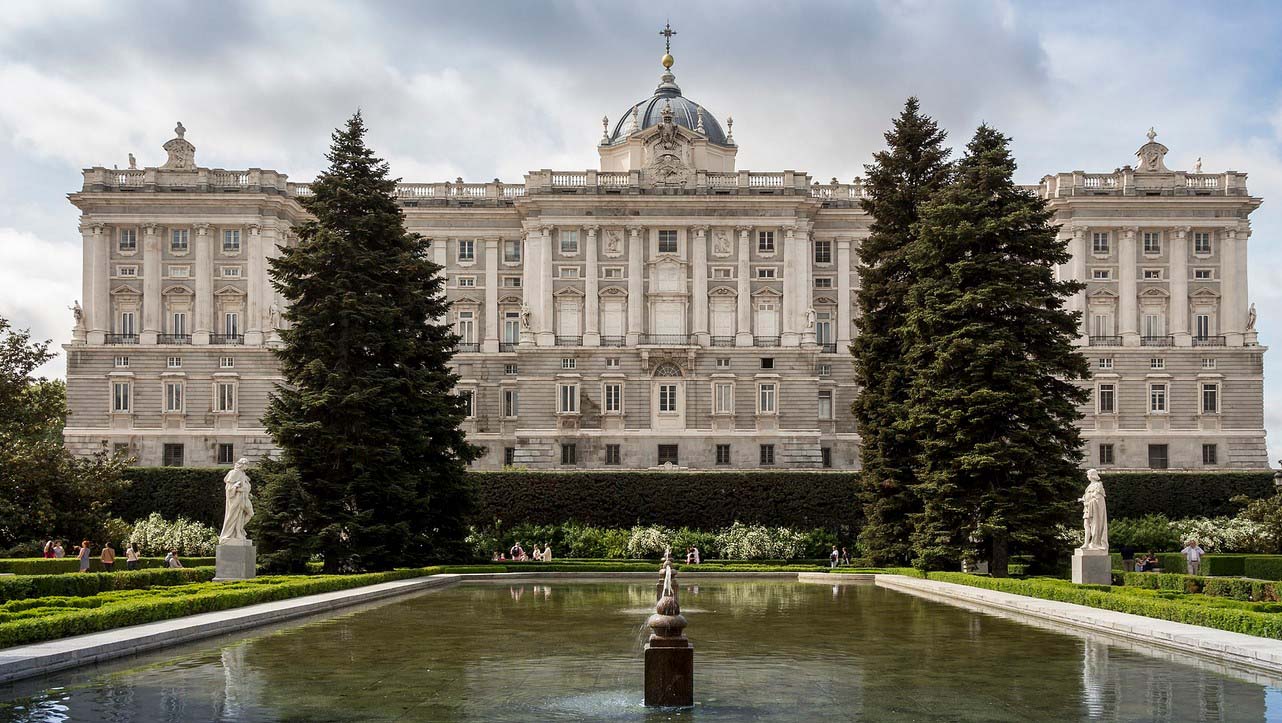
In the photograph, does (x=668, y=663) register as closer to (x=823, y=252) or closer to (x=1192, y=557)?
(x=1192, y=557)

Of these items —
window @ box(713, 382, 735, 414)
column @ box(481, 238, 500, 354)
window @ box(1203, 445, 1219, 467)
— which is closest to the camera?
window @ box(713, 382, 735, 414)

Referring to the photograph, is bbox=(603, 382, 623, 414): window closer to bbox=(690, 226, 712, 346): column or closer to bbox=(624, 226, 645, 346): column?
bbox=(624, 226, 645, 346): column

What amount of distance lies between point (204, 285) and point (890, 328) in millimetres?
43167

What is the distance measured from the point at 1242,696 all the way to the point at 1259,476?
1755 inches

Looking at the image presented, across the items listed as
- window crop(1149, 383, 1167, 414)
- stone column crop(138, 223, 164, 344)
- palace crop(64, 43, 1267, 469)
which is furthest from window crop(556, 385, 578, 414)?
window crop(1149, 383, 1167, 414)

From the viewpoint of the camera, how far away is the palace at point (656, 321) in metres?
65.1

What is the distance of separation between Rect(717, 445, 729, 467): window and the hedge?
64.6 ft

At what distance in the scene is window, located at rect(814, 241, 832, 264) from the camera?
70375 millimetres

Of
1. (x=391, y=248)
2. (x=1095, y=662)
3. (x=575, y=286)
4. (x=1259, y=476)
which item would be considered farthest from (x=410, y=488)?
(x=1259, y=476)

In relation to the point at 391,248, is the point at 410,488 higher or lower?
lower

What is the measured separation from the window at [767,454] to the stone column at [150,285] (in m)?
33.3

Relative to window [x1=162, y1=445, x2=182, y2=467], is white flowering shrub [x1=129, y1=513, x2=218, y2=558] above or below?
below

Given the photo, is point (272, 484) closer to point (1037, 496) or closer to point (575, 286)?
point (1037, 496)

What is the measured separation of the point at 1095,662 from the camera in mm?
15336
